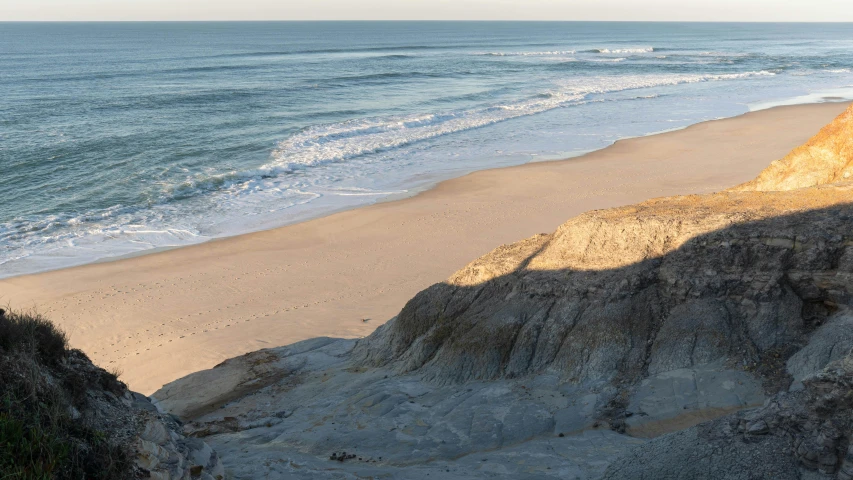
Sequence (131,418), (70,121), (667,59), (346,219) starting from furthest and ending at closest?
(667,59) < (70,121) < (346,219) < (131,418)

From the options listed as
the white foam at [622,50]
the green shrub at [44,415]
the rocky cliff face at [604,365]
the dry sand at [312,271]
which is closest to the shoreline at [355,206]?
the dry sand at [312,271]

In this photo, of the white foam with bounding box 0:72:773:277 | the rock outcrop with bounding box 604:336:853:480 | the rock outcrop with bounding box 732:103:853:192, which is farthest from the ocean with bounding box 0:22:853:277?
the rock outcrop with bounding box 604:336:853:480

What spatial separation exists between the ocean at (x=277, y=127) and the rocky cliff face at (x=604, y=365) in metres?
15.0

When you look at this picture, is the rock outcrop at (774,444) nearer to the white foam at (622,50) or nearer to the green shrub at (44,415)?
the green shrub at (44,415)

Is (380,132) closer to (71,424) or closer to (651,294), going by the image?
(651,294)

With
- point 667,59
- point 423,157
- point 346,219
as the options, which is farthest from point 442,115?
point 667,59

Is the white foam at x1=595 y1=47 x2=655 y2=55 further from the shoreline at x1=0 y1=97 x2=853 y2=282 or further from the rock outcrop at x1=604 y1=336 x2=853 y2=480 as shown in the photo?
the rock outcrop at x1=604 y1=336 x2=853 y2=480

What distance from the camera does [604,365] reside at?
34.4 feet

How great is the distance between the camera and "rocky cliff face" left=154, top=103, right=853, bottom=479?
28.3 ft

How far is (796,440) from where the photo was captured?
287 inches

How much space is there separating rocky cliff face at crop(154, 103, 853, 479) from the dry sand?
4253mm

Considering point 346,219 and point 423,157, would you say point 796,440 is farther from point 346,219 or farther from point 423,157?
point 423,157

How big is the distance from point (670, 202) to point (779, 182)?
350cm

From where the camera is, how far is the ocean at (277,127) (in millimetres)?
27453
